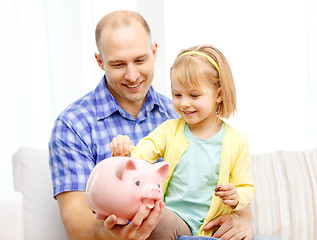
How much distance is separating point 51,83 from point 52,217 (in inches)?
55.6

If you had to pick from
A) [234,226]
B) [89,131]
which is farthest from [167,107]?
[234,226]

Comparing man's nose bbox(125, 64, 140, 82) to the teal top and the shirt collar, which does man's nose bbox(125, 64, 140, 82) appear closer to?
the shirt collar

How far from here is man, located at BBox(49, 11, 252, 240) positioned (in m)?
1.81

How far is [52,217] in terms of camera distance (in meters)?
2.10

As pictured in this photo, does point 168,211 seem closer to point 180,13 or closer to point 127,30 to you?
point 127,30

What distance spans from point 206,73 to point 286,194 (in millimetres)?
874

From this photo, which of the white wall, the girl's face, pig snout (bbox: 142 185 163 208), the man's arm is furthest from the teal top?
the white wall

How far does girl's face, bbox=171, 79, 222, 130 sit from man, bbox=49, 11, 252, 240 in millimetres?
297

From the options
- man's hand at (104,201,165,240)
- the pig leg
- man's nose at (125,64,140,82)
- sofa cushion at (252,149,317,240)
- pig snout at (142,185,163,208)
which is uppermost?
man's nose at (125,64,140,82)

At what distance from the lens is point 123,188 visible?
134 cm

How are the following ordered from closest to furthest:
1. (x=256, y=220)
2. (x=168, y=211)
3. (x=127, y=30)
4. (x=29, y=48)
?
(x=168, y=211) → (x=127, y=30) → (x=256, y=220) → (x=29, y=48)

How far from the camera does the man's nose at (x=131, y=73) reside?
1966mm

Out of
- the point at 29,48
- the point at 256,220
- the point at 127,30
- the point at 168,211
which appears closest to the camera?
the point at 168,211

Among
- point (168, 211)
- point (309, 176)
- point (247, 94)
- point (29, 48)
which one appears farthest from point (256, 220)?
point (29, 48)
